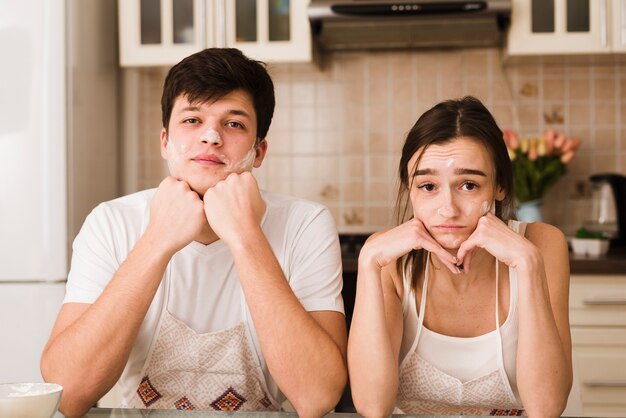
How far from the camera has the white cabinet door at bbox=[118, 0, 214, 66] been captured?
2.67 metres

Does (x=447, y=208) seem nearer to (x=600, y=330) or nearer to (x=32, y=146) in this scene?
(x=600, y=330)

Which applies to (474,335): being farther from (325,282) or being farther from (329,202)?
(329,202)

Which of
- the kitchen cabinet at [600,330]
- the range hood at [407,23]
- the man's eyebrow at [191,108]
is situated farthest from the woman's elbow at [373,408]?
the range hood at [407,23]

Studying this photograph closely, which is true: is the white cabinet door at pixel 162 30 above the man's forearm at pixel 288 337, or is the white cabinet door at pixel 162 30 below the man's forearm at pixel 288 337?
above

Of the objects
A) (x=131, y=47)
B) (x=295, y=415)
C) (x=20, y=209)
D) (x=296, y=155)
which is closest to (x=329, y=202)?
(x=296, y=155)

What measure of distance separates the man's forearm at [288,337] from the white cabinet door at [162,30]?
5.21 feet

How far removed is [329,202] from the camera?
295cm

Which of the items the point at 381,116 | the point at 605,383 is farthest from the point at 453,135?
the point at 381,116

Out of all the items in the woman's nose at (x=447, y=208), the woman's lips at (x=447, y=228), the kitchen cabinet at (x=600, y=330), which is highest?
the woman's nose at (x=447, y=208)

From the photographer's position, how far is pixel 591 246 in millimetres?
2439

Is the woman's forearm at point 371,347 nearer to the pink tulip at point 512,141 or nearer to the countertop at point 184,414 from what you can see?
the countertop at point 184,414

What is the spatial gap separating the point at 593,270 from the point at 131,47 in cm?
176

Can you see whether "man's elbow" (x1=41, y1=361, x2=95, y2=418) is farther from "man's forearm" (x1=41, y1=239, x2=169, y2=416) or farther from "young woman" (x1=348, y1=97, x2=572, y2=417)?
"young woman" (x1=348, y1=97, x2=572, y2=417)

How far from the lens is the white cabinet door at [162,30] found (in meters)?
2.67
